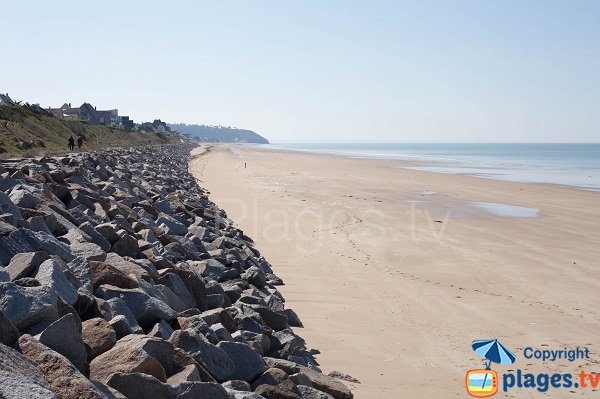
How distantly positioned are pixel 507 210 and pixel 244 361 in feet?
58.6

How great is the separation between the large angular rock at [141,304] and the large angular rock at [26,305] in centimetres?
90

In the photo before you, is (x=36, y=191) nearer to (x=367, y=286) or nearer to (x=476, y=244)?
(x=367, y=286)

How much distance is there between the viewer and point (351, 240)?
13258mm

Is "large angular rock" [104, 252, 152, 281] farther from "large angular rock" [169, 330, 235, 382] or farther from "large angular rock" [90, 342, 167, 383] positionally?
"large angular rock" [90, 342, 167, 383]

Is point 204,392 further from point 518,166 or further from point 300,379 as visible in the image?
point 518,166


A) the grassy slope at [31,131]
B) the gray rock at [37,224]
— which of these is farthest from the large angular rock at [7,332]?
the grassy slope at [31,131]

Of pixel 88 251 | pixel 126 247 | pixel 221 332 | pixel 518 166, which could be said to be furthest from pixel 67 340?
pixel 518 166

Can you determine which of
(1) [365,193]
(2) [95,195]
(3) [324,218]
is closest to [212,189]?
(1) [365,193]

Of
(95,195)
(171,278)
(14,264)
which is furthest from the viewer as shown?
(95,195)

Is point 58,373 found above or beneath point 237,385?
above

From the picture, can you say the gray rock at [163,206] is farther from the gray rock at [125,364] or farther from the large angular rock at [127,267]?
the gray rock at [125,364]

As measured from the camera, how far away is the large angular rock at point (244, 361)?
401 centimetres

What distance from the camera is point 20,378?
2381 millimetres

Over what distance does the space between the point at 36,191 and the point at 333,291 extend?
4256 millimetres
